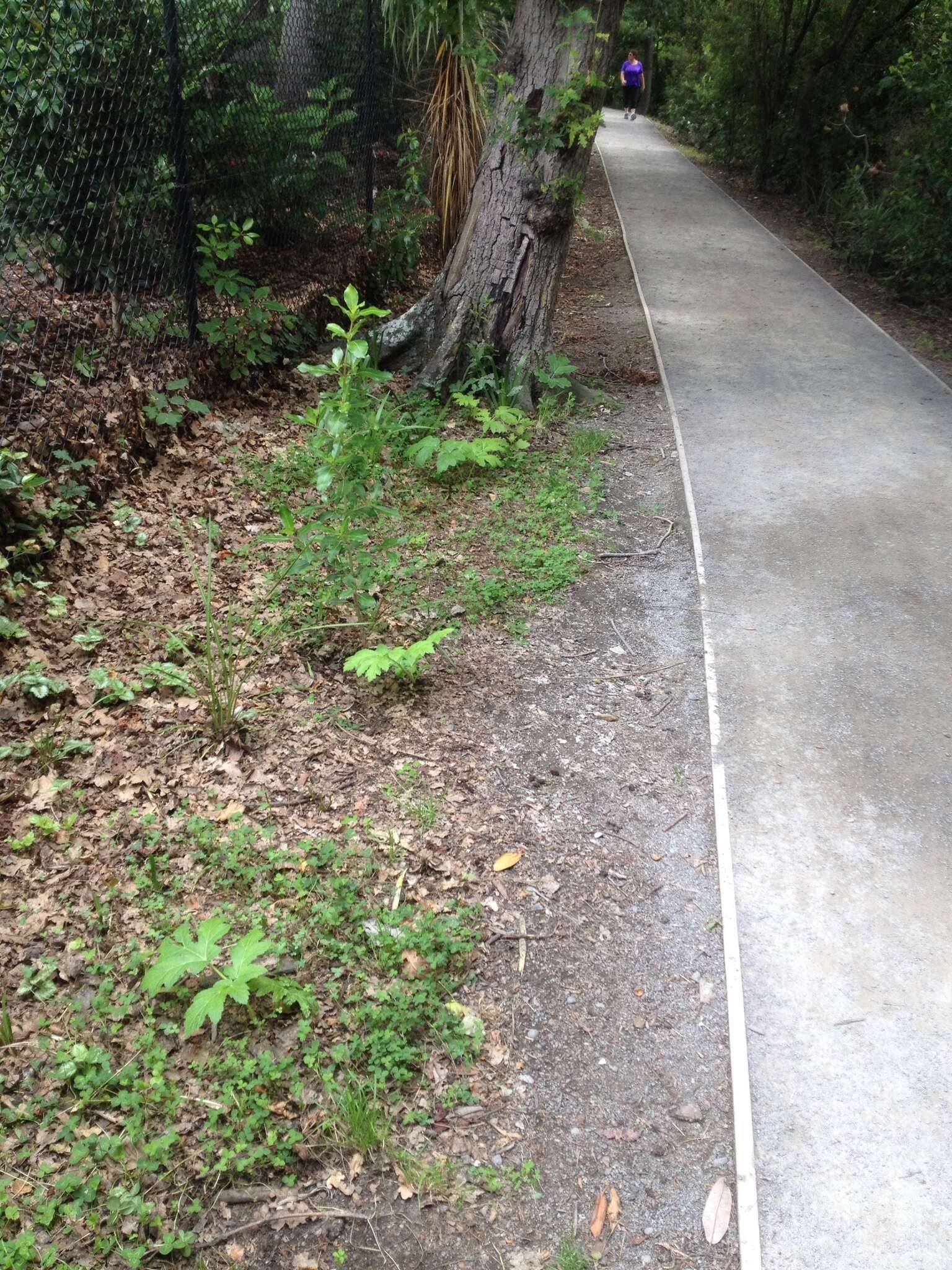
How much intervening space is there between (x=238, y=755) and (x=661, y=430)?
4191 millimetres

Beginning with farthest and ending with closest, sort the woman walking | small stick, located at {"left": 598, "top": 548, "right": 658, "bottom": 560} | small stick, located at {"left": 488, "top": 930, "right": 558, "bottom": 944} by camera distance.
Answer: the woman walking
small stick, located at {"left": 598, "top": 548, "right": 658, "bottom": 560}
small stick, located at {"left": 488, "top": 930, "right": 558, "bottom": 944}

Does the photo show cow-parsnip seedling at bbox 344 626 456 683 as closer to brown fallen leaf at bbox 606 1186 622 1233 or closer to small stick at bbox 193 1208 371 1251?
small stick at bbox 193 1208 371 1251

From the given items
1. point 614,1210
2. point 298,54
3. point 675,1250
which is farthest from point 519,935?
point 298,54

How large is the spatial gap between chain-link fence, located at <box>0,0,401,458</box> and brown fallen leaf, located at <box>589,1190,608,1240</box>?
385cm

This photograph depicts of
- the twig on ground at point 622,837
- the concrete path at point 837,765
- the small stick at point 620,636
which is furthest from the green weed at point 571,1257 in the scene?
the small stick at point 620,636

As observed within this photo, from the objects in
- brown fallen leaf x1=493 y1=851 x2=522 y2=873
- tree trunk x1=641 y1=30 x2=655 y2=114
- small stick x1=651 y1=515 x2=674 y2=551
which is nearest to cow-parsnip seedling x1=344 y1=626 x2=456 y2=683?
brown fallen leaf x1=493 y1=851 x2=522 y2=873

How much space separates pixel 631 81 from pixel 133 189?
23.7 meters

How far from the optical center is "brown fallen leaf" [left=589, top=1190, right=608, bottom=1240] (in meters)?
2.11

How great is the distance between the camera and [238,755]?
3.31 meters

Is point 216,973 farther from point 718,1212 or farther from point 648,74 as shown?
point 648,74

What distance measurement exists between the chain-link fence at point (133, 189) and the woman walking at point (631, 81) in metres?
20.3

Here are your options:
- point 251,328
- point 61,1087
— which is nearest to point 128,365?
point 251,328

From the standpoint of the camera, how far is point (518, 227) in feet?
19.2

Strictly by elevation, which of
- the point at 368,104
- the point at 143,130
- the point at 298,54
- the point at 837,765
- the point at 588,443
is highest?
the point at 298,54
